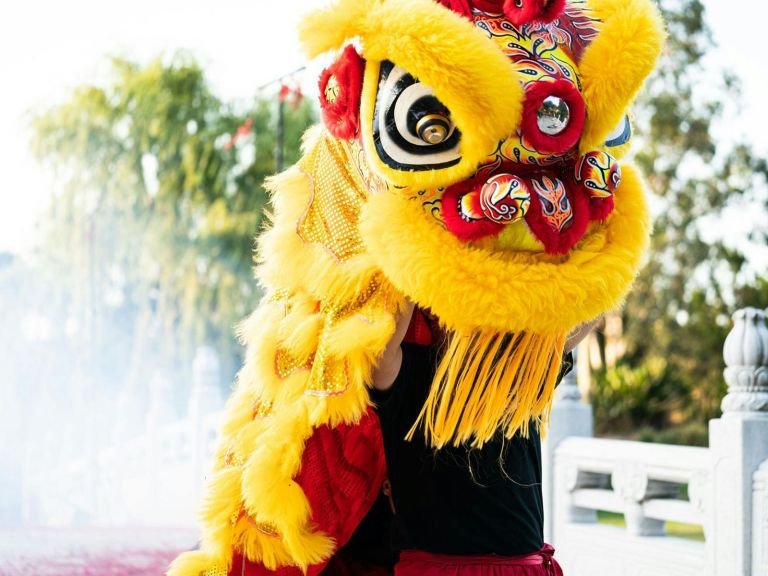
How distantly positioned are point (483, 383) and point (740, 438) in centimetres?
198

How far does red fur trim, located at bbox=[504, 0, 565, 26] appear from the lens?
4.14 ft

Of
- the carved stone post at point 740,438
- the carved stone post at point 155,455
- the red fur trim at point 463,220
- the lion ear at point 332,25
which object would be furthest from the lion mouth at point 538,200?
the carved stone post at point 155,455

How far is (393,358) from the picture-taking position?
4.39 ft

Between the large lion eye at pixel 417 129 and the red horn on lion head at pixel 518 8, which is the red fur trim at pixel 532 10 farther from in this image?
the large lion eye at pixel 417 129

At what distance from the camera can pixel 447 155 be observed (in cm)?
123

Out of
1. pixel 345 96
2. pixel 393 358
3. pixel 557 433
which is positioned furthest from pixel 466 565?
pixel 557 433

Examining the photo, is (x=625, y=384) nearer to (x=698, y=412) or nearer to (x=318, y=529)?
(x=698, y=412)

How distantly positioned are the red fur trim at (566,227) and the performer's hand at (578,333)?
0.65 ft

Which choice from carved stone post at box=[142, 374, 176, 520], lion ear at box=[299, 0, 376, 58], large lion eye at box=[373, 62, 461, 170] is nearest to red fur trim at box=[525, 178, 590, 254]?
large lion eye at box=[373, 62, 461, 170]

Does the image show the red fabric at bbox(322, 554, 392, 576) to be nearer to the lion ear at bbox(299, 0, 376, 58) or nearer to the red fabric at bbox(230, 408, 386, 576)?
the red fabric at bbox(230, 408, 386, 576)

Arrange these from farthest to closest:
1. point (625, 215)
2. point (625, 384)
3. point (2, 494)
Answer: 1. point (625, 384)
2. point (2, 494)
3. point (625, 215)

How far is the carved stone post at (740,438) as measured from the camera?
3014 mm

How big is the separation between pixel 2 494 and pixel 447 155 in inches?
323

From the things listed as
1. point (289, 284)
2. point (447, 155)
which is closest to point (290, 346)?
point (289, 284)
